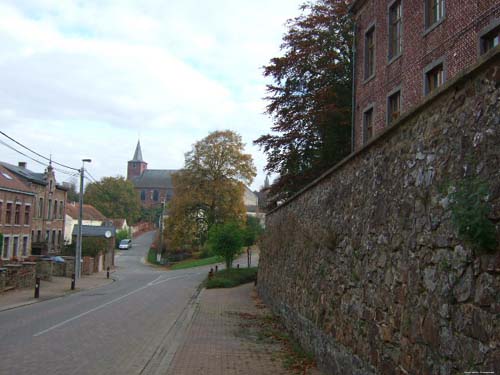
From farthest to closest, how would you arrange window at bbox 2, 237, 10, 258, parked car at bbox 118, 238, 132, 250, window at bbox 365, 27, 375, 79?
parked car at bbox 118, 238, 132, 250 → window at bbox 2, 237, 10, 258 → window at bbox 365, 27, 375, 79

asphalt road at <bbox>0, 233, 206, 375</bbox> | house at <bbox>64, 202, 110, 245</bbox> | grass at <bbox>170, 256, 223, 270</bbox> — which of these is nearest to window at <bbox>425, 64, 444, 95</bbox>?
asphalt road at <bbox>0, 233, 206, 375</bbox>

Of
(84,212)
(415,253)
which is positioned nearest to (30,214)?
(84,212)

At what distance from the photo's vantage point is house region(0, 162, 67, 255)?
42.8m

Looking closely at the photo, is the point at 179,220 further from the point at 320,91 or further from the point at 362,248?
the point at 362,248

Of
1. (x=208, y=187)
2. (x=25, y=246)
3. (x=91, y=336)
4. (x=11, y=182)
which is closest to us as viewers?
(x=91, y=336)

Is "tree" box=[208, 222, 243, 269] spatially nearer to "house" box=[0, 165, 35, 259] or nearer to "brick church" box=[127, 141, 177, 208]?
"house" box=[0, 165, 35, 259]

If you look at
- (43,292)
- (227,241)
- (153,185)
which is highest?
(153,185)

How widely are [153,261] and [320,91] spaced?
4488cm

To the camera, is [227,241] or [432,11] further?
[227,241]

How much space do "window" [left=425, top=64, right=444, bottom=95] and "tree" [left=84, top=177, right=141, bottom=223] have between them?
287ft

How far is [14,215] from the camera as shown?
37.5m

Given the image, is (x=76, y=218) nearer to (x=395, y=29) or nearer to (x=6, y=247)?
(x=6, y=247)

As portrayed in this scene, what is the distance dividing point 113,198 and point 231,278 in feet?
231

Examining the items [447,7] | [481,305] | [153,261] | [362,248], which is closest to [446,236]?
[481,305]
